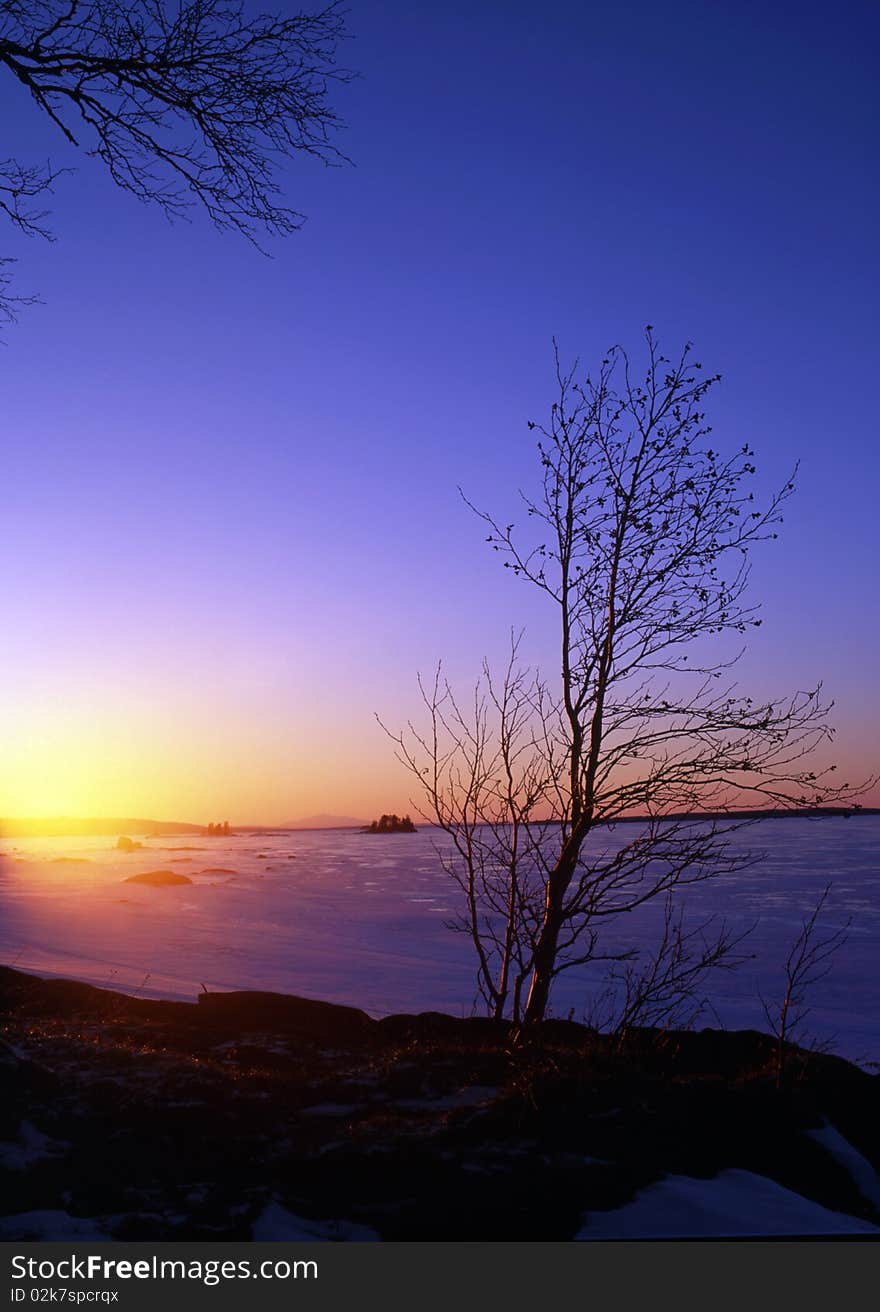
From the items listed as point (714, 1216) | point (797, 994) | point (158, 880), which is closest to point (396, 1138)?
point (714, 1216)

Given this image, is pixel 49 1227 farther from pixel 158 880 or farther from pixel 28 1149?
pixel 158 880

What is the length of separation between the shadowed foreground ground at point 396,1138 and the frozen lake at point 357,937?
5953 mm

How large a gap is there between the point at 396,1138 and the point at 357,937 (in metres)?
19.3

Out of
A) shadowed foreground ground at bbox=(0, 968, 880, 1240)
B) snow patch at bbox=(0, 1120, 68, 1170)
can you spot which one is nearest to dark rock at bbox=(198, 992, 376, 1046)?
shadowed foreground ground at bbox=(0, 968, 880, 1240)

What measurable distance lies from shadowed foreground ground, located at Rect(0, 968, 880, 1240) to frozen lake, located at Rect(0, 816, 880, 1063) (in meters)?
5.95

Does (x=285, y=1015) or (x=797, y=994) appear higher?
(x=285, y=1015)

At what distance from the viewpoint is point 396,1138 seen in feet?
12.8

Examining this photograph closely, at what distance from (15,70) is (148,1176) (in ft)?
17.3

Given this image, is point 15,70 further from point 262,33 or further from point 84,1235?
point 84,1235

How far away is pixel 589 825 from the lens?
21.2 ft

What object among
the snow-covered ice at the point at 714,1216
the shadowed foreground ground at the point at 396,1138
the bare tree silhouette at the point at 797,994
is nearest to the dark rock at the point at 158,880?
the bare tree silhouette at the point at 797,994

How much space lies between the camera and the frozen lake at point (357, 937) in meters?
14.5

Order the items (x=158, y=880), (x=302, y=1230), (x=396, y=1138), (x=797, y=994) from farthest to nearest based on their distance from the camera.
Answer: (x=158, y=880) < (x=797, y=994) < (x=396, y=1138) < (x=302, y=1230)
